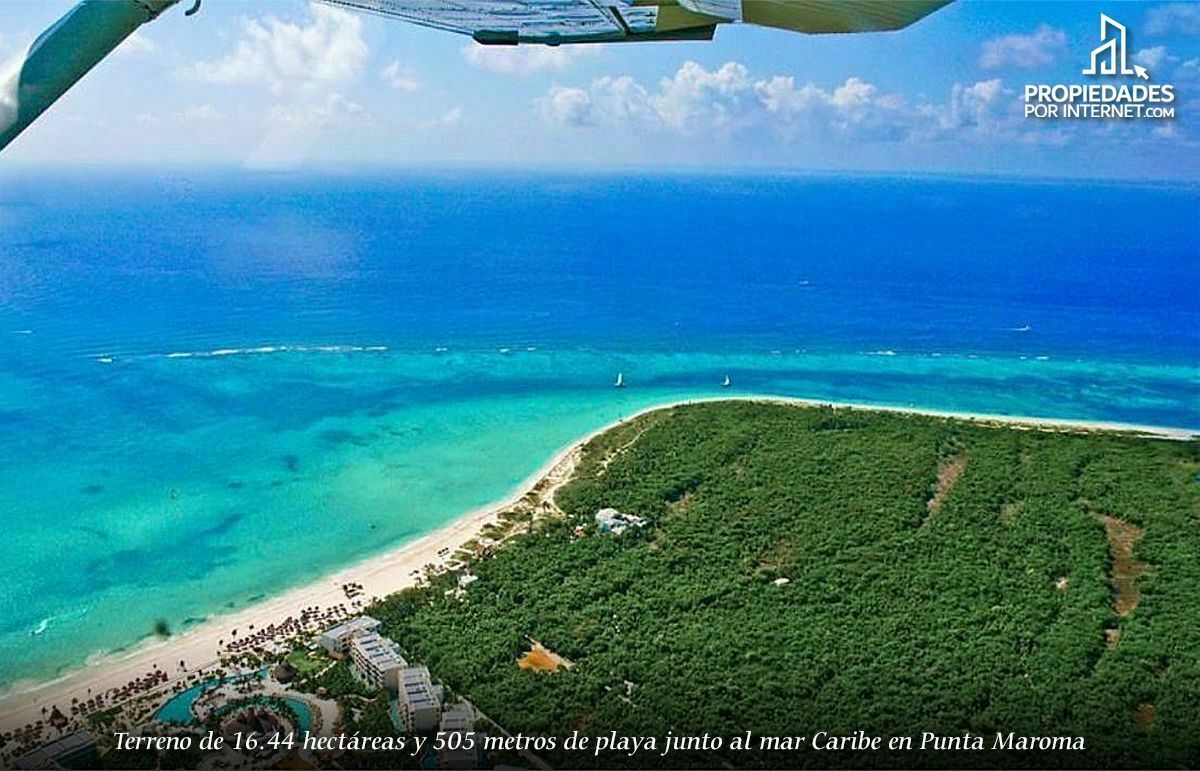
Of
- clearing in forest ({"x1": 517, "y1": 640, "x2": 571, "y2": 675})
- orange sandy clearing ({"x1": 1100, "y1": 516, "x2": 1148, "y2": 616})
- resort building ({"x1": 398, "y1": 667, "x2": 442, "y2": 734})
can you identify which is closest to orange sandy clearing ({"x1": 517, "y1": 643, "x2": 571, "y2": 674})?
clearing in forest ({"x1": 517, "y1": 640, "x2": 571, "y2": 675})

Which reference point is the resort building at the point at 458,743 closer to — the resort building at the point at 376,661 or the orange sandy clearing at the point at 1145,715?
the resort building at the point at 376,661

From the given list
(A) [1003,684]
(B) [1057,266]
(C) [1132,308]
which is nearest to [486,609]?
(A) [1003,684]

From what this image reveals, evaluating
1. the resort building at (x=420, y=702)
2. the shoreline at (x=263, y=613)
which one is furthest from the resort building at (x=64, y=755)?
the resort building at (x=420, y=702)

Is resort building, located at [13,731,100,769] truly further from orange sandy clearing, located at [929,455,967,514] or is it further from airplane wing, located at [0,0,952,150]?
orange sandy clearing, located at [929,455,967,514]

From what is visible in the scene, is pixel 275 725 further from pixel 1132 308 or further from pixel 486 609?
pixel 1132 308

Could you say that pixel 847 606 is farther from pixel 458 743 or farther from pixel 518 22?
pixel 518 22

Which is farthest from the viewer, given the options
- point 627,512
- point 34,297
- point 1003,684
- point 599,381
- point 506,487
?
point 34,297

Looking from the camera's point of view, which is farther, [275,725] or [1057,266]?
[1057,266]
